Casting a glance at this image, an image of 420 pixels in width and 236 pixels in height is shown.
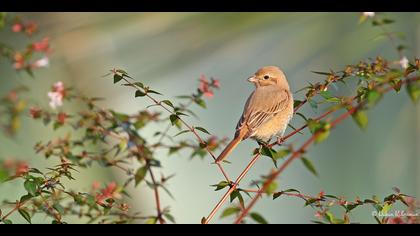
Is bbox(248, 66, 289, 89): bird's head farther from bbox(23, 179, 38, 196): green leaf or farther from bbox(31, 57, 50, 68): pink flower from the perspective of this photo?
bbox(23, 179, 38, 196): green leaf

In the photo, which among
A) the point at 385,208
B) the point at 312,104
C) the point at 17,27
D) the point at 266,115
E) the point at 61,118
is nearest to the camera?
the point at 385,208

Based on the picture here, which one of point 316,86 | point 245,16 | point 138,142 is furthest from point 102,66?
point 316,86

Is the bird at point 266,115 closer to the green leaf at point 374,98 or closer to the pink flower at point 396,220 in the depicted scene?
the pink flower at point 396,220

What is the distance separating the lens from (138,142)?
9.25 ft

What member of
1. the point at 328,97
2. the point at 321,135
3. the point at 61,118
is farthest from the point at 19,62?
the point at 321,135

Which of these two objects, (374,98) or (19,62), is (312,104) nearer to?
(374,98)

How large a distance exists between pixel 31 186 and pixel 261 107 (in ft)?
5.54

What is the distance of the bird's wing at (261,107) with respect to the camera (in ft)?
10.9

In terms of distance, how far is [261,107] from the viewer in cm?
344

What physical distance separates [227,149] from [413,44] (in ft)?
4.70

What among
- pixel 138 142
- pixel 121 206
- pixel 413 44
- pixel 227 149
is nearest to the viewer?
pixel 121 206

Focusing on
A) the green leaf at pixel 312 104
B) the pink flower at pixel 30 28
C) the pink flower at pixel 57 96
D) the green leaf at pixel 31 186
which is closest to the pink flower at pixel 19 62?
the pink flower at pixel 30 28

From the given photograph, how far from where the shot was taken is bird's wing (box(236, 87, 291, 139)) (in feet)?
10.9

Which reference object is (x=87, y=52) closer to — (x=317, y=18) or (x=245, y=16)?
(x=245, y=16)
